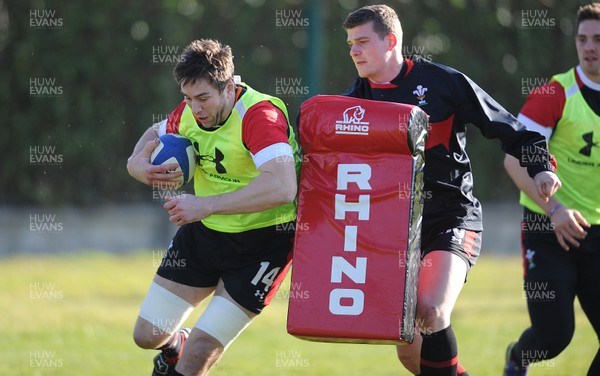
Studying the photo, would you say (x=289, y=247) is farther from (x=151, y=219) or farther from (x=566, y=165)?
(x=151, y=219)

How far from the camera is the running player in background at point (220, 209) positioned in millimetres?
4633

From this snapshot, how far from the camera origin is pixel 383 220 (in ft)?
15.4

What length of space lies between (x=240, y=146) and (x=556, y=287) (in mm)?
2030

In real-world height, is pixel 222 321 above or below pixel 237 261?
below

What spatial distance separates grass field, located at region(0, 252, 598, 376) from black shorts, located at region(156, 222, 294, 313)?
1.77 metres

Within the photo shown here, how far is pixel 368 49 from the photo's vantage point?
16.5 ft

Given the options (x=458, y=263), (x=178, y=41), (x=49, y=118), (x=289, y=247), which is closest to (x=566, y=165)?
(x=458, y=263)

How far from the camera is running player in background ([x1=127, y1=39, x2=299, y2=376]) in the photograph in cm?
463

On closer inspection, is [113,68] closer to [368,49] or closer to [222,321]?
[368,49]

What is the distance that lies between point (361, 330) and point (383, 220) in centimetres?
56

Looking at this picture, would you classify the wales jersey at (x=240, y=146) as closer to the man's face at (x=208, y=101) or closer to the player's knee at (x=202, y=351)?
the man's face at (x=208, y=101)

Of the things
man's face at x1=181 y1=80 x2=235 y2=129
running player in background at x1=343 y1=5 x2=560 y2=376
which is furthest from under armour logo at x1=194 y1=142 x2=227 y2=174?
running player in background at x1=343 y1=5 x2=560 y2=376

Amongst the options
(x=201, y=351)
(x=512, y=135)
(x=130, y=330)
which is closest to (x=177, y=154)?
(x=201, y=351)

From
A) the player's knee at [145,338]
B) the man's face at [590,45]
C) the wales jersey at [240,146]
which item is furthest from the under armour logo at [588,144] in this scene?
the player's knee at [145,338]
